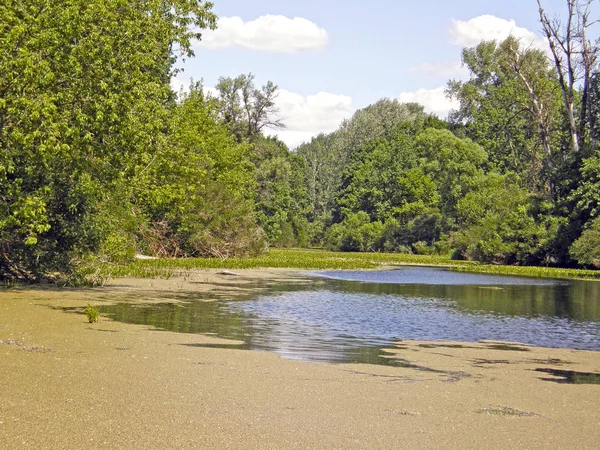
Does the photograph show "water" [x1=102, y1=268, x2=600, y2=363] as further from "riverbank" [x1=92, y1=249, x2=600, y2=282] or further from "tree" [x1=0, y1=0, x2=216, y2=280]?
"riverbank" [x1=92, y1=249, x2=600, y2=282]

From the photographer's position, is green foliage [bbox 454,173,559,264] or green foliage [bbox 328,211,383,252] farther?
green foliage [bbox 328,211,383,252]

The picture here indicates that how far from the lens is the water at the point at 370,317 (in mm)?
17578

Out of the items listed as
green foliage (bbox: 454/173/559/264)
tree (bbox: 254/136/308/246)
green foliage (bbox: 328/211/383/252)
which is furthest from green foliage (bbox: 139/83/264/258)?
green foliage (bbox: 328/211/383/252)

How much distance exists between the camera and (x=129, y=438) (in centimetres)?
811

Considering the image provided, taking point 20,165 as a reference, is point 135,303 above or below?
below

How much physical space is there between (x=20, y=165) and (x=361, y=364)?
13.1 metres

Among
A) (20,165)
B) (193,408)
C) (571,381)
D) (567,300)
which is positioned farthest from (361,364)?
(567,300)

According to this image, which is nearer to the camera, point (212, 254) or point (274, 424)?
point (274, 424)

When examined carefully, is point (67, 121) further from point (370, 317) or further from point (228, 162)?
point (228, 162)

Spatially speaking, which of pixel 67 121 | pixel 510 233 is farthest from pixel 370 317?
pixel 510 233

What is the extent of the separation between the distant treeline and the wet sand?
6864 mm

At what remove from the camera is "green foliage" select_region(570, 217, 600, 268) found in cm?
4969

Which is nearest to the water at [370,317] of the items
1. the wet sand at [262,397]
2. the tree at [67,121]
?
the wet sand at [262,397]

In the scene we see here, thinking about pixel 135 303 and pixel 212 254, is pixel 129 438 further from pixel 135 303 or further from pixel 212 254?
pixel 212 254
